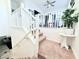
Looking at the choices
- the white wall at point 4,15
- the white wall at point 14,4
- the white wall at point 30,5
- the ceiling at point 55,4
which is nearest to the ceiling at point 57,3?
the ceiling at point 55,4

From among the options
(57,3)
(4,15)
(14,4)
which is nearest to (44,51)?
(4,15)

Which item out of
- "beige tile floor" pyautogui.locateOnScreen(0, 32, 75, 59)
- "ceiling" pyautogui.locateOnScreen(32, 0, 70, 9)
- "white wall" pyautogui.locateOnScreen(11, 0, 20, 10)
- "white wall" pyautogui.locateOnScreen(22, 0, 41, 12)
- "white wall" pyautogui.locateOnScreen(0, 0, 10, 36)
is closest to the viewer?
"beige tile floor" pyautogui.locateOnScreen(0, 32, 75, 59)

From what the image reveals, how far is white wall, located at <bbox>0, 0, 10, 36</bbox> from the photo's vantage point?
4.82 meters

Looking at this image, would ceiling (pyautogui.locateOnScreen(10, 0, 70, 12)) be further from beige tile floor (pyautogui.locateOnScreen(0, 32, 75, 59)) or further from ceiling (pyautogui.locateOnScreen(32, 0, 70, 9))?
beige tile floor (pyautogui.locateOnScreen(0, 32, 75, 59))

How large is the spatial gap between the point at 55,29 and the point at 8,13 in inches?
102

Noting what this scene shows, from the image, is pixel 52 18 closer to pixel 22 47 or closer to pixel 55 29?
pixel 55 29

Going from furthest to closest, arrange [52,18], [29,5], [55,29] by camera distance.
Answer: [29,5], [52,18], [55,29]

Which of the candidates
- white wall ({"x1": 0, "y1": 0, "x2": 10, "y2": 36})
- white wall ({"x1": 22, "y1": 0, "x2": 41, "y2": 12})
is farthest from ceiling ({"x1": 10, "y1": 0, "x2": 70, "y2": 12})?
white wall ({"x1": 0, "y1": 0, "x2": 10, "y2": 36})

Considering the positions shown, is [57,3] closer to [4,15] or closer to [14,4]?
[14,4]

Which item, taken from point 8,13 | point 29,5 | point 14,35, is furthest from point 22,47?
point 29,5

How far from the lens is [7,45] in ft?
15.3

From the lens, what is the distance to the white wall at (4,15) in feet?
15.8

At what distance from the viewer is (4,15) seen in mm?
4938

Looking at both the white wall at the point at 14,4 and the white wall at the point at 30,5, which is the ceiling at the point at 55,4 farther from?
the white wall at the point at 14,4
